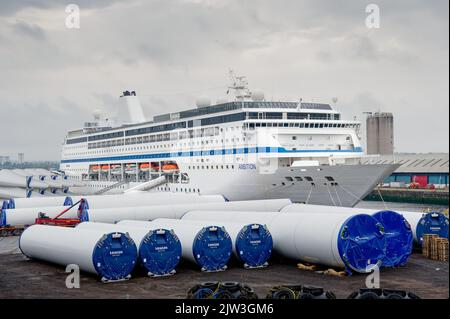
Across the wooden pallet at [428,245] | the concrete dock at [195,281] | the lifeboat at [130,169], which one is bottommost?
the concrete dock at [195,281]

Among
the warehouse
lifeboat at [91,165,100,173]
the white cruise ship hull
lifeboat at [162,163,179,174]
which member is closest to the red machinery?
the white cruise ship hull

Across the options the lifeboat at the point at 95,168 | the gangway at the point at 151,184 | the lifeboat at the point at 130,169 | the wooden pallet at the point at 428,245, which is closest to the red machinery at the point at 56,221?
the wooden pallet at the point at 428,245

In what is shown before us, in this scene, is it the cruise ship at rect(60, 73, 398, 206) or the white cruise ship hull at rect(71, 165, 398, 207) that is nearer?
the white cruise ship hull at rect(71, 165, 398, 207)

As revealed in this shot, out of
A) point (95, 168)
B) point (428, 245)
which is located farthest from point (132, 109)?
point (428, 245)

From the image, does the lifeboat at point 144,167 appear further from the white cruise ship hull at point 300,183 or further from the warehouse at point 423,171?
the warehouse at point 423,171

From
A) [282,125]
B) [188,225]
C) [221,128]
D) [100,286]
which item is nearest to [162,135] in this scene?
[221,128]

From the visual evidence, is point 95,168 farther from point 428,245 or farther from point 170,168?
point 428,245

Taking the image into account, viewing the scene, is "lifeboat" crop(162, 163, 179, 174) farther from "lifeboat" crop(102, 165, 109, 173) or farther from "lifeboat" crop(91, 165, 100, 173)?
"lifeboat" crop(91, 165, 100, 173)

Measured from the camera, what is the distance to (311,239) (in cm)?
2114

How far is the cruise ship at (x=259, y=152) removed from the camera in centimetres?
3875

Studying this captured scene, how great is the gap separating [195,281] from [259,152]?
22465mm

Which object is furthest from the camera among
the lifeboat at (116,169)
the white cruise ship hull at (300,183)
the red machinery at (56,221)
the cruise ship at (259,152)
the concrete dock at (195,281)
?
the lifeboat at (116,169)

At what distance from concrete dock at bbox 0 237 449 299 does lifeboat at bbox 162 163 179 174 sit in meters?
27.3

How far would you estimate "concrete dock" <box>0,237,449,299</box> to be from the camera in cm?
1772
